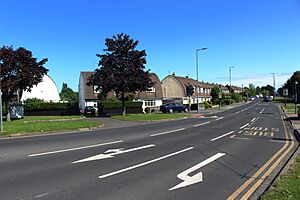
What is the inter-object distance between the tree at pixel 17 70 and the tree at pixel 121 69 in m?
7.50

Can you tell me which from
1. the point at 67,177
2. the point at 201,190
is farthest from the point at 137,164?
the point at 201,190

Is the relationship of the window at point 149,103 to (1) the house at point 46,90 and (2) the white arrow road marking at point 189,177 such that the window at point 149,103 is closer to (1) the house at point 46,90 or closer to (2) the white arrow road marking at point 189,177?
(1) the house at point 46,90

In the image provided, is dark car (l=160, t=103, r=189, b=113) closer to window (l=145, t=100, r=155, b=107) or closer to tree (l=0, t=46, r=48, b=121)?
window (l=145, t=100, r=155, b=107)

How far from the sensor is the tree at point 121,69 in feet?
113

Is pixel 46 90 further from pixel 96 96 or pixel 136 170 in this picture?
pixel 136 170

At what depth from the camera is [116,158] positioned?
10195 millimetres

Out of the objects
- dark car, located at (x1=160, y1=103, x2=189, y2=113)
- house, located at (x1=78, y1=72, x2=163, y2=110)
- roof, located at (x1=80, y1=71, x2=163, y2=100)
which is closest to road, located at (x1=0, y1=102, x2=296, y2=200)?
dark car, located at (x1=160, y1=103, x2=189, y2=113)

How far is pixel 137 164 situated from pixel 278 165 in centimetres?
401

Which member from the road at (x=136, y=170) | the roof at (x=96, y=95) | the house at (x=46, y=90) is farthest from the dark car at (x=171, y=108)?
the road at (x=136, y=170)

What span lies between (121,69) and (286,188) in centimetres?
2967

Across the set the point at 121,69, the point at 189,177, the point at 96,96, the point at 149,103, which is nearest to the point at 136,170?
the point at 189,177

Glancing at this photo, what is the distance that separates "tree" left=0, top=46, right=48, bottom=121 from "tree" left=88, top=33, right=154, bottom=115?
295 inches

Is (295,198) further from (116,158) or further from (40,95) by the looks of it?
(40,95)

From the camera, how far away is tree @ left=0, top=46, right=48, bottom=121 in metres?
27.3
